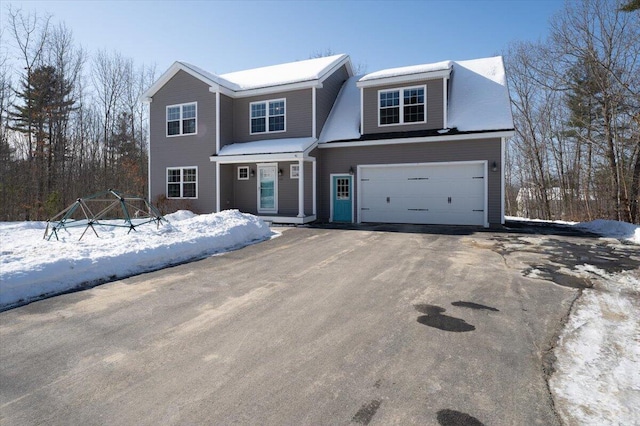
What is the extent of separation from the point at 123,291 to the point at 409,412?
466 cm

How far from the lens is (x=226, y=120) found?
16.6 metres

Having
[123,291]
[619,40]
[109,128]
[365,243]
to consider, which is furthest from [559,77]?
[109,128]

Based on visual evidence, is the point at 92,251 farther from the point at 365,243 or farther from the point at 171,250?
the point at 365,243

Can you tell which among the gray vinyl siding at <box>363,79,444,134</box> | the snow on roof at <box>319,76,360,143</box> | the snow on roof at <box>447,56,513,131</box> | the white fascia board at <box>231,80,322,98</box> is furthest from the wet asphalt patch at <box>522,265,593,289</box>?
the white fascia board at <box>231,80,322,98</box>

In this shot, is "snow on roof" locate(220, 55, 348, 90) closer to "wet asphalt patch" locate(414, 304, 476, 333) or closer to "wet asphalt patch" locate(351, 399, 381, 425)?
"wet asphalt patch" locate(414, 304, 476, 333)

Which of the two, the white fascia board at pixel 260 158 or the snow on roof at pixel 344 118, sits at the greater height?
the snow on roof at pixel 344 118

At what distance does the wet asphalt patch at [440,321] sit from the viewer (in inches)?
154

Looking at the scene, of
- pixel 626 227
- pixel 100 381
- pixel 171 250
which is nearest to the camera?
pixel 100 381

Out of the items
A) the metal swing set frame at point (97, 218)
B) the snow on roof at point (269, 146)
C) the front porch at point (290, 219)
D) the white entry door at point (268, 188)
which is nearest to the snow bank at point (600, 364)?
the metal swing set frame at point (97, 218)

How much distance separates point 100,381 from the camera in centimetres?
287

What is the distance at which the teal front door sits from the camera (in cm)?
1488

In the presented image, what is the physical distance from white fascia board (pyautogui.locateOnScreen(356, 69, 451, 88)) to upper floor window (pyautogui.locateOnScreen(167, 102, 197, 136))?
8.20 metres

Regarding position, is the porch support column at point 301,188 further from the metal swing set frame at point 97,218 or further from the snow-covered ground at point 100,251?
the metal swing set frame at point 97,218

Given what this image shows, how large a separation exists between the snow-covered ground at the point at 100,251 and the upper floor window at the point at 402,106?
7.30 metres
